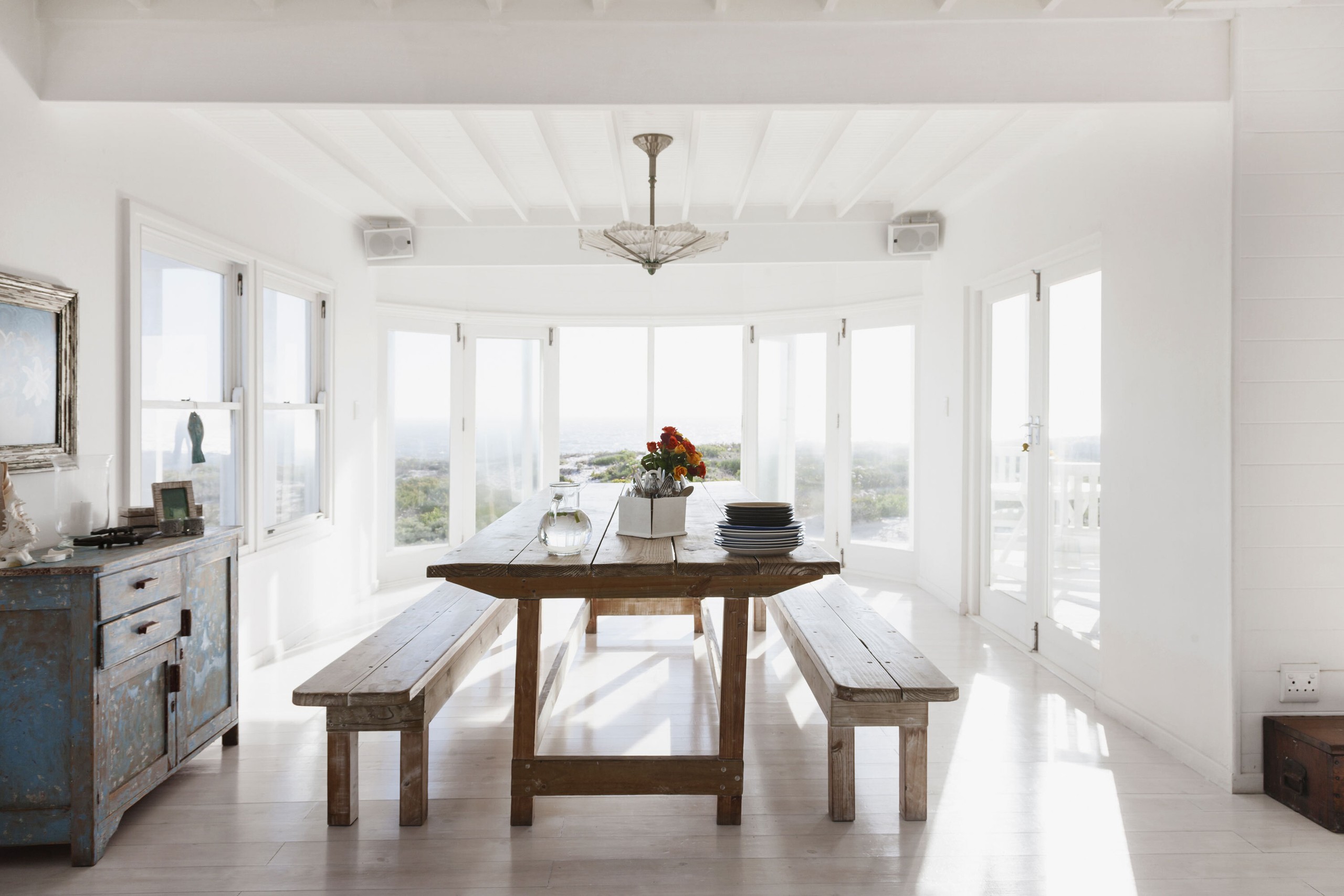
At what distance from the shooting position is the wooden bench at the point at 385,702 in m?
2.45

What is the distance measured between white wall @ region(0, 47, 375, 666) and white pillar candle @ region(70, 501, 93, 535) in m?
0.10

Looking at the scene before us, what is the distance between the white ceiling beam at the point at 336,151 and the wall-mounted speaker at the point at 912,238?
11.1 ft

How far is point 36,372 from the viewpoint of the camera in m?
2.77

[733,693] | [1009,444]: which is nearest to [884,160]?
[1009,444]

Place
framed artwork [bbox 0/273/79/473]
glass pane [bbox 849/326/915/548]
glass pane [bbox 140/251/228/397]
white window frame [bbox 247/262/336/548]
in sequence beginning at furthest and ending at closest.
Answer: glass pane [bbox 849/326/915/548], white window frame [bbox 247/262/336/548], glass pane [bbox 140/251/228/397], framed artwork [bbox 0/273/79/473]

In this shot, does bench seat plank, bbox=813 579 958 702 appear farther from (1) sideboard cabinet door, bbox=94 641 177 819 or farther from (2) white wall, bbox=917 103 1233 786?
(1) sideboard cabinet door, bbox=94 641 177 819

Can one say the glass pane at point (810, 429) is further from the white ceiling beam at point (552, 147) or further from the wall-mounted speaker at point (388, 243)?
the wall-mounted speaker at point (388, 243)

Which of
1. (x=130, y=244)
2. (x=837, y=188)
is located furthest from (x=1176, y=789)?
(x=130, y=244)

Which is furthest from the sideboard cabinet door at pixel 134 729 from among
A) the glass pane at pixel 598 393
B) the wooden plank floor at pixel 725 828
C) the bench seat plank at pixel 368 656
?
the glass pane at pixel 598 393

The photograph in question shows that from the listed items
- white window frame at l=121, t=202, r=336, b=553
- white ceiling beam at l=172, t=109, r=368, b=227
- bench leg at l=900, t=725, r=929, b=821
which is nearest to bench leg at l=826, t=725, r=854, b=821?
bench leg at l=900, t=725, r=929, b=821

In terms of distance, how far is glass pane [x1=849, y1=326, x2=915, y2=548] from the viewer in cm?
644

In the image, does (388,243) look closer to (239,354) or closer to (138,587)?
(239,354)

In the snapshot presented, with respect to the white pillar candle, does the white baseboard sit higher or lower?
lower

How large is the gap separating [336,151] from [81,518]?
2.35 meters
